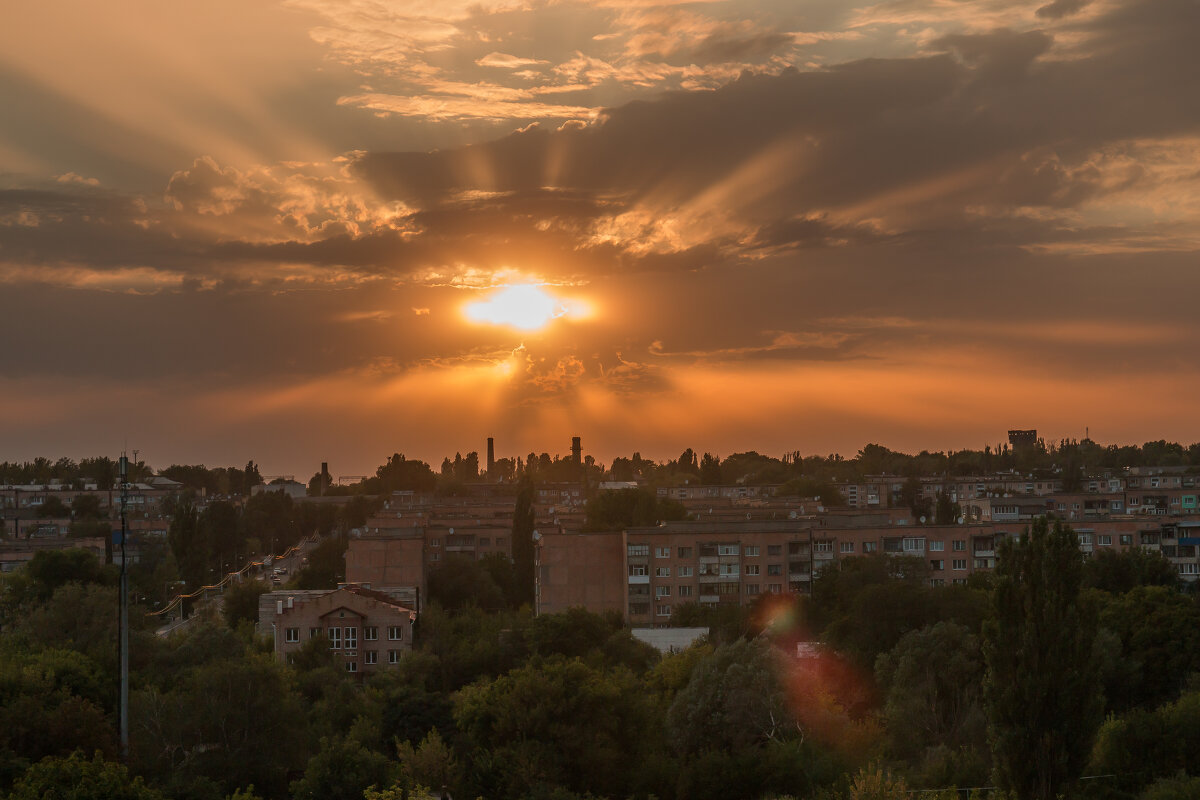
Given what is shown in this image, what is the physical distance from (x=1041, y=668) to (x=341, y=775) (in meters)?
15.7

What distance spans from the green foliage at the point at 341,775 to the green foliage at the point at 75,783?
8199 mm

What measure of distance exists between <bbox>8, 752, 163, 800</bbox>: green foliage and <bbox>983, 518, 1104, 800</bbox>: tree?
→ 17.3 meters

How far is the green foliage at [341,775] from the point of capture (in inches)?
1144

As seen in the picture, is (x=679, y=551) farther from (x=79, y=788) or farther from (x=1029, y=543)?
(x=79, y=788)

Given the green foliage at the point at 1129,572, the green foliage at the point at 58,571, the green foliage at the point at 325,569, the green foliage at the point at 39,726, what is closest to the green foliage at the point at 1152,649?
the green foliage at the point at 1129,572

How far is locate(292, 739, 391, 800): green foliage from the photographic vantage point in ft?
95.3

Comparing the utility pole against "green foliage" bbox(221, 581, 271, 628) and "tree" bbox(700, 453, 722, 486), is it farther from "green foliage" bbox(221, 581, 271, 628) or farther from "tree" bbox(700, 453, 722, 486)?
"tree" bbox(700, 453, 722, 486)

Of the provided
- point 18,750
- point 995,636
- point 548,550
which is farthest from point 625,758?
point 548,550

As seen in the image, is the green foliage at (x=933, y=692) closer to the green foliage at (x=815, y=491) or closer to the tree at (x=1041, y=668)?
the tree at (x=1041, y=668)

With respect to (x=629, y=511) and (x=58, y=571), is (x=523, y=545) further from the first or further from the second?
(x=58, y=571)

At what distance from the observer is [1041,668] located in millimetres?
27625

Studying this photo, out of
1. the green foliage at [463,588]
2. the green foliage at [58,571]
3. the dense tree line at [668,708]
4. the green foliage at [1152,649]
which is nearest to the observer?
the dense tree line at [668,708]

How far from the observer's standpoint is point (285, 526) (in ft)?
397

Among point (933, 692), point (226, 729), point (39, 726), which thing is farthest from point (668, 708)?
point (39, 726)
